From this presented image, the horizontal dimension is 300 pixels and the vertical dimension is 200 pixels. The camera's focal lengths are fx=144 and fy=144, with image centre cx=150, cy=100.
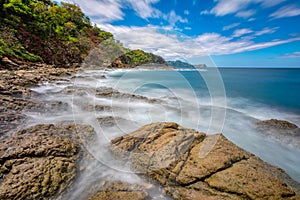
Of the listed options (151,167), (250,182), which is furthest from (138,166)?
(250,182)

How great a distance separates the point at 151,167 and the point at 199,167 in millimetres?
937

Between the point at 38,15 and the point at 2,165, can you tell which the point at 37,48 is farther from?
the point at 2,165

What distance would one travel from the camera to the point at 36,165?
2596 mm

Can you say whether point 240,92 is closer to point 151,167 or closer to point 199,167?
point 199,167

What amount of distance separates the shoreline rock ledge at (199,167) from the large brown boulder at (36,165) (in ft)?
3.53

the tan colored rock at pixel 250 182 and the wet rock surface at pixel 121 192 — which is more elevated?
the tan colored rock at pixel 250 182

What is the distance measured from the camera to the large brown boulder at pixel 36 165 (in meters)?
2.25

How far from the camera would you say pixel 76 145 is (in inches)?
137

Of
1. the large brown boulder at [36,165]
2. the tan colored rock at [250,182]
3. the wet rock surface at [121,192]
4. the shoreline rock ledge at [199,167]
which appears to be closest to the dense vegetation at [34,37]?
the large brown boulder at [36,165]

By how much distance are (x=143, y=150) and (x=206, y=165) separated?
1.37 metres

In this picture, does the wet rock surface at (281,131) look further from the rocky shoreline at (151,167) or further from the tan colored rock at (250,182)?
the tan colored rock at (250,182)

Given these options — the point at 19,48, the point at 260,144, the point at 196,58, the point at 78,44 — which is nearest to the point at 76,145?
the point at 196,58

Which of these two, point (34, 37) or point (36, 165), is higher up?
point (34, 37)

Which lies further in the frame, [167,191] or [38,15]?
[38,15]
